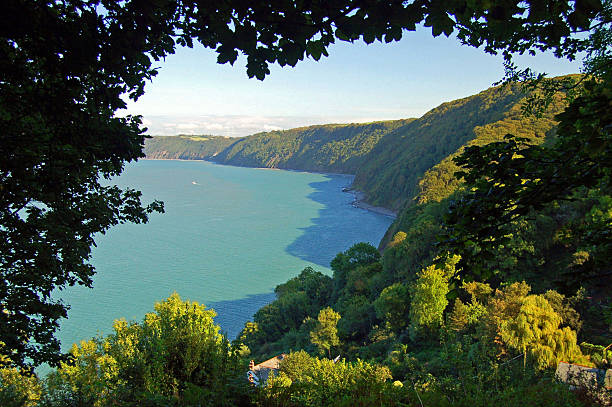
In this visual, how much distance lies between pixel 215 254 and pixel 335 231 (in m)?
23.8

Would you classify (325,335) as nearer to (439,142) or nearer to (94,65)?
(94,65)

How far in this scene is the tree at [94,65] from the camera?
1844 mm

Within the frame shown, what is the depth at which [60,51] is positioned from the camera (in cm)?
311

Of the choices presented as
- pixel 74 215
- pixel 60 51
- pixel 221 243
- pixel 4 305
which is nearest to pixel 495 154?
pixel 60 51

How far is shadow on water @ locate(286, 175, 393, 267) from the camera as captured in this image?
183ft

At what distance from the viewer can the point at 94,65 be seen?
3041 millimetres

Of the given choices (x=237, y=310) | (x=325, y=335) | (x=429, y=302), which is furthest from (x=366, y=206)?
(x=429, y=302)

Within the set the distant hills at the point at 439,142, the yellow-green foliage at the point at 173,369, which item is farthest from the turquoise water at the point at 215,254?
the yellow-green foliage at the point at 173,369

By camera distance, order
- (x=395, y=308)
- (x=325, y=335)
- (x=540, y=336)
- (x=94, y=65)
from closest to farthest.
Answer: (x=94, y=65)
(x=540, y=336)
(x=325, y=335)
(x=395, y=308)

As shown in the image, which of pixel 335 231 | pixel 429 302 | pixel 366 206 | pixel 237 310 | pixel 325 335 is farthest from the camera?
pixel 366 206

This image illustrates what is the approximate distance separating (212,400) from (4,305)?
3.02 metres

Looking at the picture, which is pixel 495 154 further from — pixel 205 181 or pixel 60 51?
pixel 205 181

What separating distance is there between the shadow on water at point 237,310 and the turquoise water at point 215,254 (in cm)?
10

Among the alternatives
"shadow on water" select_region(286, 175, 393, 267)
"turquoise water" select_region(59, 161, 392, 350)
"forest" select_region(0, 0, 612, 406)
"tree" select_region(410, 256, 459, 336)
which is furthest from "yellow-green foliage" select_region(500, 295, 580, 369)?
"shadow on water" select_region(286, 175, 393, 267)
